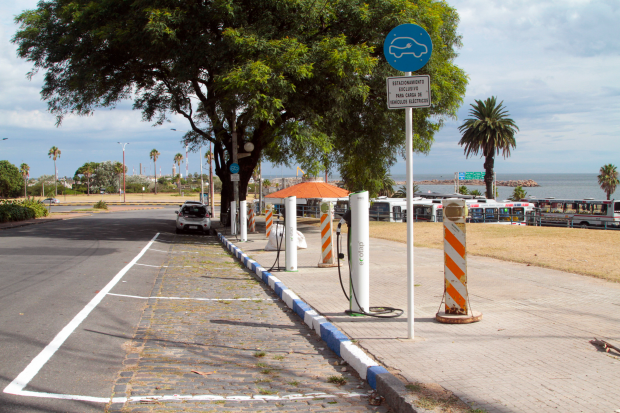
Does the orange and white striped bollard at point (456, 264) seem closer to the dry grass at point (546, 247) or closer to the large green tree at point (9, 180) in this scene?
the dry grass at point (546, 247)

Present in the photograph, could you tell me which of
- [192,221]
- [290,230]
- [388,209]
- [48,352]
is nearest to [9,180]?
[388,209]

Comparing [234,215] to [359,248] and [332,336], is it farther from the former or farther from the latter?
[332,336]

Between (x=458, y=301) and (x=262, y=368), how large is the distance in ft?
8.79

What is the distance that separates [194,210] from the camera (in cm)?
2522

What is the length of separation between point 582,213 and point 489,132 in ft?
58.4

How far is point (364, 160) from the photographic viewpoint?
23.3m

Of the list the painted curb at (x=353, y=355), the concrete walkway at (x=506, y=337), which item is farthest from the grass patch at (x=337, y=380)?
the concrete walkway at (x=506, y=337)

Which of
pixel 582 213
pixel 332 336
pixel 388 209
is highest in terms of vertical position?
pixel 388 209

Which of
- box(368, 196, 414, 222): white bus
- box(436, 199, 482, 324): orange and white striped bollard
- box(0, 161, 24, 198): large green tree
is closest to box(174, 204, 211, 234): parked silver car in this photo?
box(368, 196, 414, 222): white bus

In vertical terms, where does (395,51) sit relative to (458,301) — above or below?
above

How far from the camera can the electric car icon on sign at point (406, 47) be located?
18.2 feet

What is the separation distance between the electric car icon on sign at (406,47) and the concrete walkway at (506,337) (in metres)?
3.24

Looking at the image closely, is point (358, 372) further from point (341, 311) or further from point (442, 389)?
point (341, 311)

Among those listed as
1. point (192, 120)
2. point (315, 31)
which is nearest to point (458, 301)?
point (315, 31)
